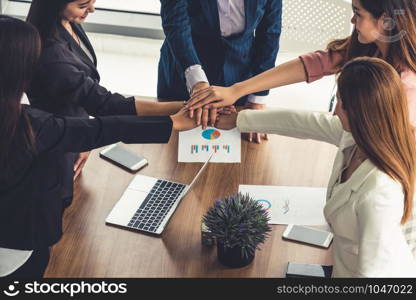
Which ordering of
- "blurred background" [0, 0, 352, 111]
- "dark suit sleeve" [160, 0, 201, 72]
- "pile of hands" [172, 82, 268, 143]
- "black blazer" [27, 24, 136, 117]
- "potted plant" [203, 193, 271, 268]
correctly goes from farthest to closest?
Answer: 1. "blurred background" [0, 0, 352, 111]
2. "dark suit sleeve" [160, 0, 201, 72]
3. "pile of hands" [172, 82, 268, 143]
4. "black blazer" [27, 24, 136, 117]
5. "potted plant" [203, 193, 271, 268]

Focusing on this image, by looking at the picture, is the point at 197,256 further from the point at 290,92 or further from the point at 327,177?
the point at 290,92

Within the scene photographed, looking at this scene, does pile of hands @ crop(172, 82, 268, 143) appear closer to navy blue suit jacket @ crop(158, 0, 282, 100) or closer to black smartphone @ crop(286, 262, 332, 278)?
navy blue suit jacket @ crop(158, 0, 282, 100)

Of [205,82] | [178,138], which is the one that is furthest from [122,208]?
[205,82]

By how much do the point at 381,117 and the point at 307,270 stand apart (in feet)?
1.71

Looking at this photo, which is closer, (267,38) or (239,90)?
(239,90)

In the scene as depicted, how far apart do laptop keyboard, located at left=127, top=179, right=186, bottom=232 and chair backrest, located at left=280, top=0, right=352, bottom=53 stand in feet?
5.42

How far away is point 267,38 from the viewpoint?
8.58 ft

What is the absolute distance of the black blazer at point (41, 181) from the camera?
1815 millimetres

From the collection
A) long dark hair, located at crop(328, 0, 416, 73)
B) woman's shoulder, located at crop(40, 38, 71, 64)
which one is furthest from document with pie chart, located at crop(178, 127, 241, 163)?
long dark hair, located at crop(328, 0, 416, 73)

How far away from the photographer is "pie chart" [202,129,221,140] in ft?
7.85

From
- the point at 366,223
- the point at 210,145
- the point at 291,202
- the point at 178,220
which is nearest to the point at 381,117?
the point at 366,223

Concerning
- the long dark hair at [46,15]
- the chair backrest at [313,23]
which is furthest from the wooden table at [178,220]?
the chair backrest at [313,23]

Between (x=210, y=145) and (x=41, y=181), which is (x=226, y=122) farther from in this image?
(x=41, y=181)

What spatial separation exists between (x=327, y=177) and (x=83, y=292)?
994mm
